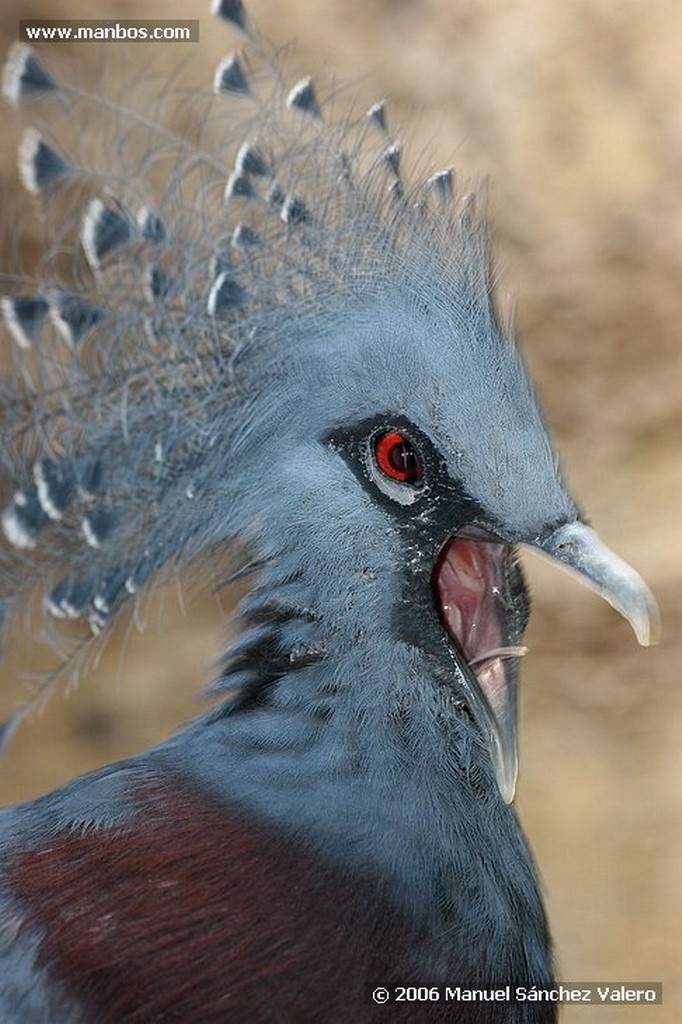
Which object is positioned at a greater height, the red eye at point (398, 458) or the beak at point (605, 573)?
the red eye at point (398, 458)

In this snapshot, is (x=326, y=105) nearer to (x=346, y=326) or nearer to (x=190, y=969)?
(x=346, y=326)

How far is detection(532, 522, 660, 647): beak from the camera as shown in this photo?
1.18 m

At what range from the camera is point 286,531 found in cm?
130

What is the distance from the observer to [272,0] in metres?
2.46

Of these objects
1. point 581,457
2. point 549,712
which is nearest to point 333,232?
point 581,457

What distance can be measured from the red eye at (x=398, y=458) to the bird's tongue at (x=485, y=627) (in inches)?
3.5

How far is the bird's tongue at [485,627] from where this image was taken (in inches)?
49.5

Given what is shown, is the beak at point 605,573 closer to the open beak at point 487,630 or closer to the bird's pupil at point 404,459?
the open beak at point 487,630

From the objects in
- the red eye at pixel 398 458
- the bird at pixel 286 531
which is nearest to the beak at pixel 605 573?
the bird at pixel 286 531

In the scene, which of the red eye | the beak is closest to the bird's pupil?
the red eye

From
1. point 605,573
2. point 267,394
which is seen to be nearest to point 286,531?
point 267,394

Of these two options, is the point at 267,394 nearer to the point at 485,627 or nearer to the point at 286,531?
the point at 286,531

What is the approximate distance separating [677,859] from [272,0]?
6.59ft

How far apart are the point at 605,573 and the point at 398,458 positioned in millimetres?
235
